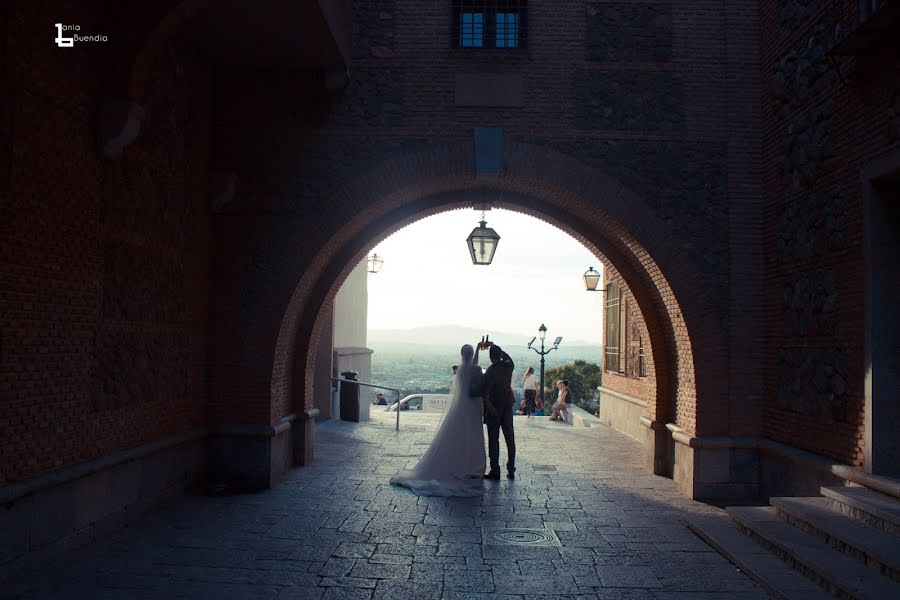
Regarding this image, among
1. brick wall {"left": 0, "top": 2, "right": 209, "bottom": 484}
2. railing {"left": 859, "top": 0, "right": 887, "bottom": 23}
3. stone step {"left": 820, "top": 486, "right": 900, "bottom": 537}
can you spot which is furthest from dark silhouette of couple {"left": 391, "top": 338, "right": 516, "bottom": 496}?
railing {"left": 859, "top": 0, "right": 887, "bottom": 23}

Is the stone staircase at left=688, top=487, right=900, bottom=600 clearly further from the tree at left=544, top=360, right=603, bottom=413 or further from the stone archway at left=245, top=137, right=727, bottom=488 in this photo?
the tree at left=544, top=360, right=603, bottom=413

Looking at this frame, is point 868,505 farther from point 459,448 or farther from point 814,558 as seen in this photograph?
point 459,448

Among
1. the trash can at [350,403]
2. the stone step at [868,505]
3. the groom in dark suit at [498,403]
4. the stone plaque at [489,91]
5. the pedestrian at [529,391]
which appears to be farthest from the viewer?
the pedestrian at [529,391]

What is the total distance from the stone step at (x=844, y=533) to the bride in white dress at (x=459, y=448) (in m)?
3.29

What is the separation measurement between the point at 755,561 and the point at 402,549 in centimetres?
273

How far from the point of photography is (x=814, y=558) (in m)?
4.98

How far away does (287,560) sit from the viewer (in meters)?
5.41

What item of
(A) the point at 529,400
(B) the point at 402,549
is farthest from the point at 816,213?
(A) the point at 529,400

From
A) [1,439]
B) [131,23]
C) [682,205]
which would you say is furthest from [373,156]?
[1,439]

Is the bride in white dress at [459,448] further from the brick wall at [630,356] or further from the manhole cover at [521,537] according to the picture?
the brick wall at [630,356]

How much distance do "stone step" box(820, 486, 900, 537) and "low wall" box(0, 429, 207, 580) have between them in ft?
19.7

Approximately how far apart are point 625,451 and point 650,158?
16.7 feet

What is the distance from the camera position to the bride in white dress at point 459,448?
821 cm

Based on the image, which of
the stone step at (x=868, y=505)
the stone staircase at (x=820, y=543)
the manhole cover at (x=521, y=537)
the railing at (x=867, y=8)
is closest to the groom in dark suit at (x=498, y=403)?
the manhole cover at (x=521, y=537)
